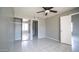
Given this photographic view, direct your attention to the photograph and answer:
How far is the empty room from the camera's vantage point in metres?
1.39

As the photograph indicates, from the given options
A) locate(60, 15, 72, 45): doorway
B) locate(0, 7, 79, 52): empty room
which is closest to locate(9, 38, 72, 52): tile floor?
locate(0, 7, 79, 52): empty room

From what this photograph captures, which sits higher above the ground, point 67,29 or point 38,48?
point 67,29

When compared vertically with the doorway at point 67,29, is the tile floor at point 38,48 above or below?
below

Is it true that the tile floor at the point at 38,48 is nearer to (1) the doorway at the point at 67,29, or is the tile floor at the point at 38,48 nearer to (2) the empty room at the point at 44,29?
(2) the empty room at the point at 44,29

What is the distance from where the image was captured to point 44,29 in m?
3.92

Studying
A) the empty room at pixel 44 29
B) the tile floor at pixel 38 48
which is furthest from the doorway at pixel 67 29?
the tile floor at pixel 38 48

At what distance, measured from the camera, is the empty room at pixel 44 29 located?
4.57ft

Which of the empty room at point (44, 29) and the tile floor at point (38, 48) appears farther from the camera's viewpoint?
the tile floor at point (38, 48)

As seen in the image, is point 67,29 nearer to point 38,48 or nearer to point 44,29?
point 38,48

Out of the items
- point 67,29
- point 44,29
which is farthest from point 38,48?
point 44,29

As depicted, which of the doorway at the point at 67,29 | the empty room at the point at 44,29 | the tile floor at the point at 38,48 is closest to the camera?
the empty room at the point at 44,29

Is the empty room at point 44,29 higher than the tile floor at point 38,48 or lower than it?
higher

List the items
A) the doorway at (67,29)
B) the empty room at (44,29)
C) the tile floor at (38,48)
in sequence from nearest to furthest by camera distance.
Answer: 1. the empty room at (44,29)
2. the tile floor at (38,48)
3. the doorway at (67,29)
